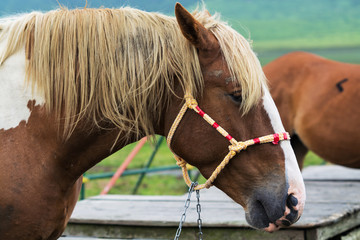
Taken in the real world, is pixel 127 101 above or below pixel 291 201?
above

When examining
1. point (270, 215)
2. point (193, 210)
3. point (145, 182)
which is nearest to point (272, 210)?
point (270, 215)

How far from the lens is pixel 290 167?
1.78 meters

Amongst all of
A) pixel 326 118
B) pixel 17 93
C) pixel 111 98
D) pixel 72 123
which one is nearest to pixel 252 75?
pixel 111 98

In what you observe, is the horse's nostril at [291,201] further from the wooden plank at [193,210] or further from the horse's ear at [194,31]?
the wooden plank at [193,210]

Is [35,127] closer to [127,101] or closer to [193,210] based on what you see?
[127,101]

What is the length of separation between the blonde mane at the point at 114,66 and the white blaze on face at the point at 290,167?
0.07 meters

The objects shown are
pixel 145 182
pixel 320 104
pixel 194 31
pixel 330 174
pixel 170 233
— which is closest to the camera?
pixel 194 31

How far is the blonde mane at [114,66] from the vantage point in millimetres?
1768

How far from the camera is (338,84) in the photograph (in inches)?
214

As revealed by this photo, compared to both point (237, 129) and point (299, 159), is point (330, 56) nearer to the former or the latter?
point (299, 159)

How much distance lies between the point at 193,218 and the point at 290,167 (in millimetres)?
1510

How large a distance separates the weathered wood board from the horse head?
1.21 m

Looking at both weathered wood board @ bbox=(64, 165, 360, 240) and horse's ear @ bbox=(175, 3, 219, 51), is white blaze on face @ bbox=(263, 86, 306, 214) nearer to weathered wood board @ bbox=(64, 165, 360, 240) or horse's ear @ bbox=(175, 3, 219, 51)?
horse's ear @ bbox=(175, 3, 219, 51)

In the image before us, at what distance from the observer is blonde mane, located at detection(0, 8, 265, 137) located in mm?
1768
